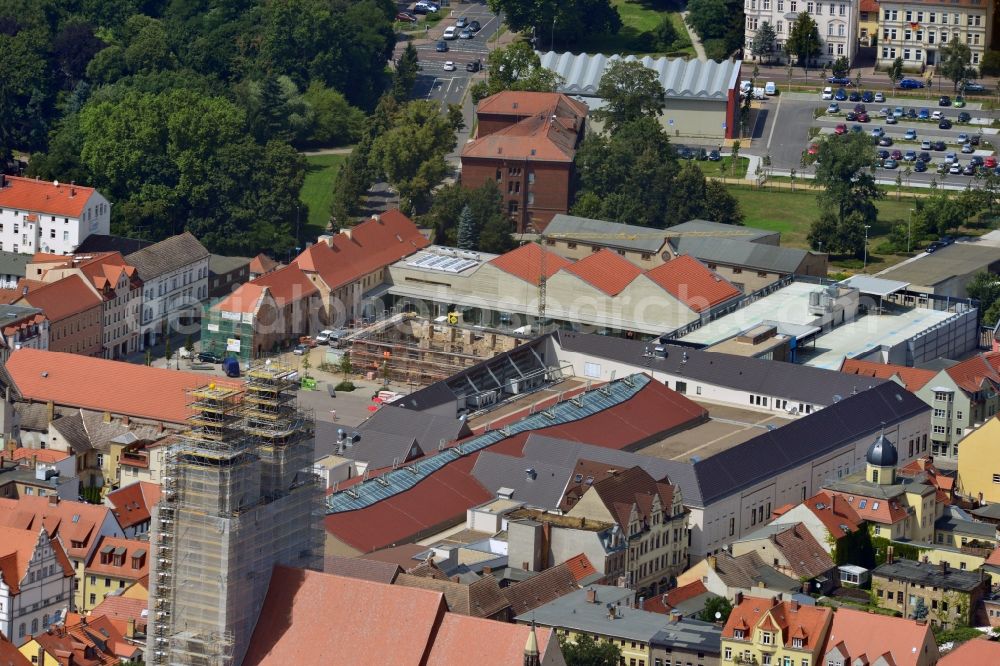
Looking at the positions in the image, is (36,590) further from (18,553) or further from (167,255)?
(167,255)

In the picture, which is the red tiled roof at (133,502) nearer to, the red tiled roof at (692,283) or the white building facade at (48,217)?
the red tiled roof at (692,283)

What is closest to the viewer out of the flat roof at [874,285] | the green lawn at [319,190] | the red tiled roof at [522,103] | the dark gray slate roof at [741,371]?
the dark gray slate roof at [741,371]

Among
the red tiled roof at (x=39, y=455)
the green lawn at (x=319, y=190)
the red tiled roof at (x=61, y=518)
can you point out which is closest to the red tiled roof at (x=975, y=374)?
the red tiled roof at (x=39, y=455)

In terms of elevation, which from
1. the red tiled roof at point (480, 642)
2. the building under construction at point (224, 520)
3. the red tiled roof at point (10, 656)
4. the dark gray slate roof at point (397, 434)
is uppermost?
the building under construction at point (224, 520)

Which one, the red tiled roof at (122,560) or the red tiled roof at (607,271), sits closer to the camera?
the red tiled roof at (122,560)

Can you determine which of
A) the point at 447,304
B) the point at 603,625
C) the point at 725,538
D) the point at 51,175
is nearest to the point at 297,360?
the point at 447,304

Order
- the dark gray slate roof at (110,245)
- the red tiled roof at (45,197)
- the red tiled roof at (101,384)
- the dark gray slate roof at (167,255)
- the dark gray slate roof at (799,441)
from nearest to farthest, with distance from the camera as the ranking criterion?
the dark gray slate roof at (799,441) → the red tiled roof at (101,384) → the dark gray slate roof at (167,255) → the dark gray slate roof at (110,245) → the red tiled roof at (45,197)

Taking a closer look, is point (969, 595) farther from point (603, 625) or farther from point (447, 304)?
point (447, 304)
